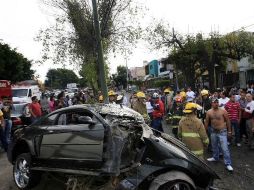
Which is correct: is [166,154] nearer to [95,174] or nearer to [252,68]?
[95,174]

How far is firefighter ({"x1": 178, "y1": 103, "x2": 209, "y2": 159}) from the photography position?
7.49m

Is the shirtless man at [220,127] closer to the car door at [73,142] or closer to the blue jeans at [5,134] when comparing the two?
the car door at [73,142]

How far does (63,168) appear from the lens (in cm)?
699

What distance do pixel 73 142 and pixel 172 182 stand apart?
192cm

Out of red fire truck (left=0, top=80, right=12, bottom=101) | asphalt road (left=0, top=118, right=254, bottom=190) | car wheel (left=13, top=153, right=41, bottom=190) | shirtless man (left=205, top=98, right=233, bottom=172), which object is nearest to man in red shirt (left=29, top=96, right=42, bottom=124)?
asphalt road (left=0, top=118, right=254, bottom=190)

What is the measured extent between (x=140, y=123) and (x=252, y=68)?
3448 cm

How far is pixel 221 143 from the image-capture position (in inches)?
351

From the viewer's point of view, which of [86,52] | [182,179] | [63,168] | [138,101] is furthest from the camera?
[86,52]

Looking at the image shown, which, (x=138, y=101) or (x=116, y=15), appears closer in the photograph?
(x=138, y=101)

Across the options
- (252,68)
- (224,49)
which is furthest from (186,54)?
(252,68)

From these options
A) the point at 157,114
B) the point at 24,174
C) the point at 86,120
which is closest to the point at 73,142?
the point at 86,120

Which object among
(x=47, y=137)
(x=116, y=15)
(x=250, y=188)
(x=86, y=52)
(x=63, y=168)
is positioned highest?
(x=116, y=15)

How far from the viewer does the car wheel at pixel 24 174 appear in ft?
25.6

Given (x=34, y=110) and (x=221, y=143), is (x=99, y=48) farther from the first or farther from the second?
(x=221, y=143)
